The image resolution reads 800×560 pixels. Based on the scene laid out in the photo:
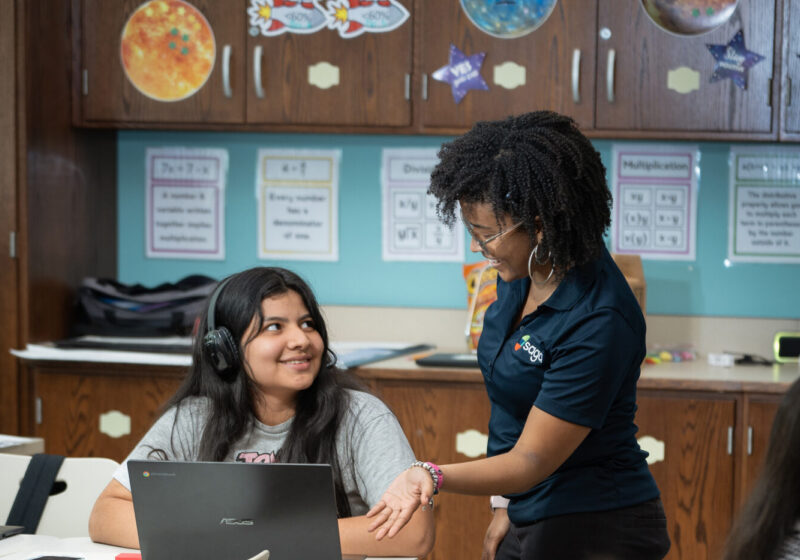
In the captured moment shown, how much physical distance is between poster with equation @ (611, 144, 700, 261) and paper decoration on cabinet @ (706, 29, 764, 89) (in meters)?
0.35

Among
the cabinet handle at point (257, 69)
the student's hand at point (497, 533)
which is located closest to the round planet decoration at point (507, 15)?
the cabinet handle at point (257, 69)

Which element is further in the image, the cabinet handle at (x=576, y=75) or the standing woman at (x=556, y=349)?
the cabinet handle at (x=576, y=75)

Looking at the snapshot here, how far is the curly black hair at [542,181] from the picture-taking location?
1.43 meters

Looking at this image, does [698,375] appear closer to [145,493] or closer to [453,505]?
[453,505]

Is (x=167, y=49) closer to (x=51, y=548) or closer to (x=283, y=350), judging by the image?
(x=283, y=350)

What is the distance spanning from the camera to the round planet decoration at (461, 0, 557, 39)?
2754 mm

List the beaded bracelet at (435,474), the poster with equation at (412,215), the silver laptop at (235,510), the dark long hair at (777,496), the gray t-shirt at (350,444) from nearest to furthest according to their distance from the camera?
the dark long hair at (777,496)
the silver laptop at (235,510)
the beaded bracelet at (435,474)
the gray t-shirt at (350,444)
the poster with equation at (412,215)

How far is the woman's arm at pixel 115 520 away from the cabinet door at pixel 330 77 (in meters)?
1.58

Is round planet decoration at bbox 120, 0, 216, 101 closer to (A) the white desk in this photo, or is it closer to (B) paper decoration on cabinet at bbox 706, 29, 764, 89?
(B) paper decoration on cabinet at bbox 706, 29, 764, 89

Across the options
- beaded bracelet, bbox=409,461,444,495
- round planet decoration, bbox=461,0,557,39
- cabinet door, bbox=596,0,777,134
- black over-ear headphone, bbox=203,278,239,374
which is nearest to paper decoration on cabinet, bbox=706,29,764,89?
cabinet door, bbox=596,0,777,134

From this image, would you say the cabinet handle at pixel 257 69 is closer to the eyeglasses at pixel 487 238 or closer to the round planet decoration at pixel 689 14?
the round planet decoration at pixel 689 14

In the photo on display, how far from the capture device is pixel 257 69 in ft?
9.39

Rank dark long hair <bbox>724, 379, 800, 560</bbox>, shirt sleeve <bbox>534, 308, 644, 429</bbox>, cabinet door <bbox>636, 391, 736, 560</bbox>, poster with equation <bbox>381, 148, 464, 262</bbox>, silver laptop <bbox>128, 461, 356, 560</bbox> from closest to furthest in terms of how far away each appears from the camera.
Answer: dark long hair <bbox>724, 379, 800, 560</bbox>
silver laptop <bbox>128, 461, 356, 560</bbox>
shirt sleeve <bbox>534, 308, 644, 429</bbox>
cabinet door <bbox>636, 391, 736, 560</bbox>
poster with equation <bbox>381, 148, 464, 262</bbox>

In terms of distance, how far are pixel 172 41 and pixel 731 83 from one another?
5.53 feet
